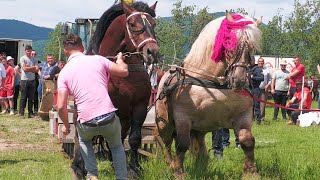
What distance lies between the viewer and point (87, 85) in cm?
495

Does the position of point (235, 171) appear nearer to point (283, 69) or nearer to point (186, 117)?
point (186, 117)

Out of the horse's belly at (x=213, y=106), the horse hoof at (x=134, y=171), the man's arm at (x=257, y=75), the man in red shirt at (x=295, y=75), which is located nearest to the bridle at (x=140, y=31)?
the horse's belly at (x=213, y=106)

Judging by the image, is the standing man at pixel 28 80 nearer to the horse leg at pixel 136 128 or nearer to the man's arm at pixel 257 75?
the man's arm at pixel 257 75

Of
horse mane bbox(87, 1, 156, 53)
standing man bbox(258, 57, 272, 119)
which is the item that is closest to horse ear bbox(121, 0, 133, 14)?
horse mane bbox(87, 1, 156, 53)

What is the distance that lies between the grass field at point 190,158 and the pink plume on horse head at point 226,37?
4.45ft

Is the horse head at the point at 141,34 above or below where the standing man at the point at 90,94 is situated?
above

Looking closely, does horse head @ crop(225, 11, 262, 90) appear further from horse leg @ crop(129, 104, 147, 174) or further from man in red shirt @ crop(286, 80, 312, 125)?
man in red shirt @ crop(286, 80, 312, 125)

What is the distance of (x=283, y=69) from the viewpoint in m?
17.3

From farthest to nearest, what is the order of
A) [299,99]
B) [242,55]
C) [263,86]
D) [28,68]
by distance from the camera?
1. [263,86]
2. [299,99]
3. [28,68]
4. [242,55]

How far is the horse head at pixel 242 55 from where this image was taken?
5.72 metres

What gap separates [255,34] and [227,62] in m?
0.43

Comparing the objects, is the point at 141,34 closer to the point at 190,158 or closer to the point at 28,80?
the point at 190,158

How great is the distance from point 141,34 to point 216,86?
3.60ft

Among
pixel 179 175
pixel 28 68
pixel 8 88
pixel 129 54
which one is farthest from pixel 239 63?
pixel 8 88
